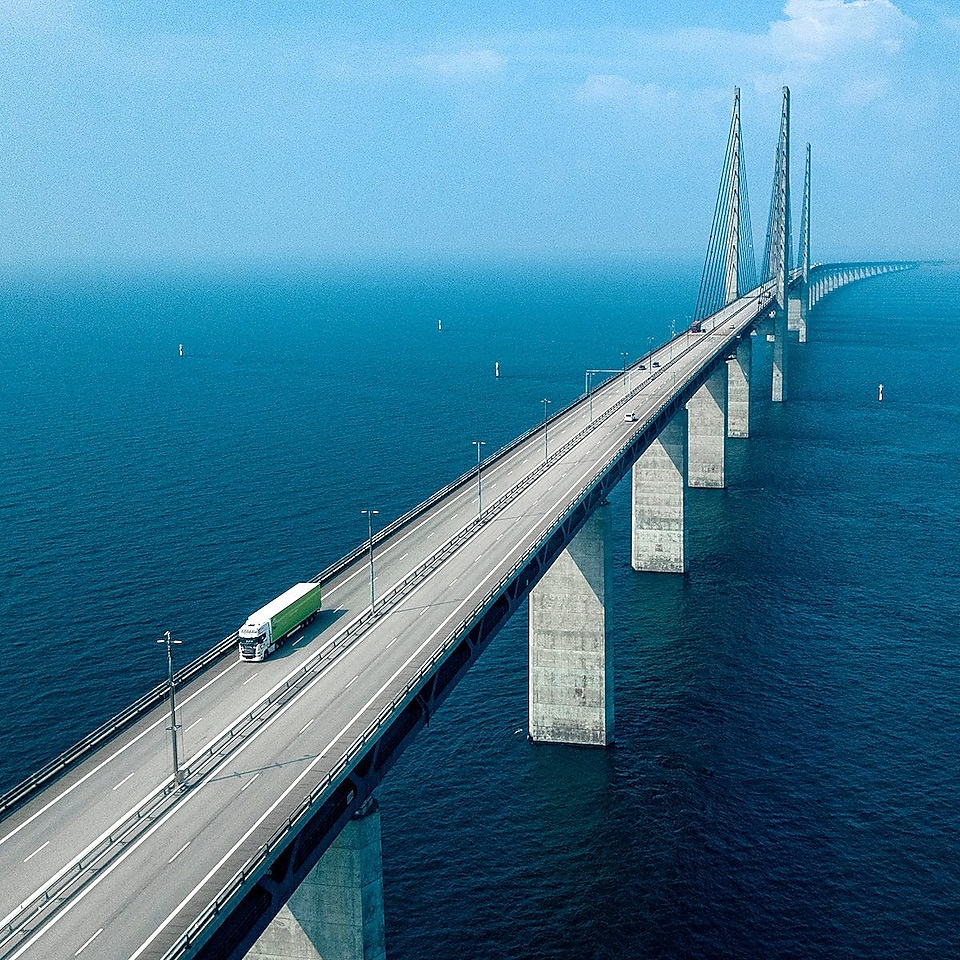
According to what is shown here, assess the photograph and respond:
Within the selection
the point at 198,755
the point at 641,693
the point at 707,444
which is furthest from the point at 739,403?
the point at 198,755

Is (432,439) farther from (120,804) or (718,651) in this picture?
(120,804)

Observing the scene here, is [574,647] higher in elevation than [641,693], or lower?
higher

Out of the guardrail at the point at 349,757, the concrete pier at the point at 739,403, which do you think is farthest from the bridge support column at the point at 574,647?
the concrete pier at the point at 739,403

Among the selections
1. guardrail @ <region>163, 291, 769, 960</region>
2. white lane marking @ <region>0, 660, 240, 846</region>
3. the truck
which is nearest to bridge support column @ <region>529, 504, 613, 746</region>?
guardrail @ <region>163, 291, 769, 960</region>

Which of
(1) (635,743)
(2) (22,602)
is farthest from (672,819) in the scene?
(2) (22,602)

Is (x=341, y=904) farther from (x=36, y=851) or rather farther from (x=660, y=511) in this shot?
(x=660, y=511)
